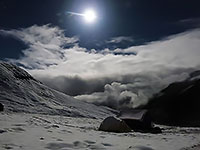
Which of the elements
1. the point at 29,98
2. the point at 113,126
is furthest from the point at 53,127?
the point at 29,98

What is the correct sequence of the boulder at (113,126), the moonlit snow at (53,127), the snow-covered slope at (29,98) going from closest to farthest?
the moonlit snow at (53,127)
the boulder at (113,126)
the snow-covered slope at (29,98)

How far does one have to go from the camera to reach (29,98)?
8731 centimetres

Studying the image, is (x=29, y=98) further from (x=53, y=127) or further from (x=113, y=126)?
(x=53, y=127)

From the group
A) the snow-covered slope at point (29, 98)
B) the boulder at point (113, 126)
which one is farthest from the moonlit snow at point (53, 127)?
the boulder at point (113, 126)

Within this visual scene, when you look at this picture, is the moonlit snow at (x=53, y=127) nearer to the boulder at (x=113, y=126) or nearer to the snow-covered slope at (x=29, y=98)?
the snow-covered slope at (x=29, y=98)

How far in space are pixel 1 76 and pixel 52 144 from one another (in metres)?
98.0

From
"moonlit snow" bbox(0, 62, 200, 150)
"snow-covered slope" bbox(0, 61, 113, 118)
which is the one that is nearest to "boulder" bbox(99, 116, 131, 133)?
"moonlit snow" bbox(0, 62, 200, 150)

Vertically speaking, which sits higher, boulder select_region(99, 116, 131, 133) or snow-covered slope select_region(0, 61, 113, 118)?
snow-covered slope select_region(0, 61, 113, 118)

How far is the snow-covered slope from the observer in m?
76.0

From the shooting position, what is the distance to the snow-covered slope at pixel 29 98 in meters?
76.0

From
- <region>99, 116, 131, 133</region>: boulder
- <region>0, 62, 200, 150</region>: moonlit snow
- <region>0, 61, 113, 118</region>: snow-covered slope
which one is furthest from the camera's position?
<region>0, 61, 113, 118</region>: snow-covered slope

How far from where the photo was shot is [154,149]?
1214 cm

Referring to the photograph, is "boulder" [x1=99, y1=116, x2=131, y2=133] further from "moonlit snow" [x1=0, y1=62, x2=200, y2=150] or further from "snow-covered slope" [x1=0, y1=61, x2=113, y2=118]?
"snow-covered slope" [x1=0, y1=61, x2=113, y2=118]

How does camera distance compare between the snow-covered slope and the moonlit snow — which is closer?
the moonlit snow
